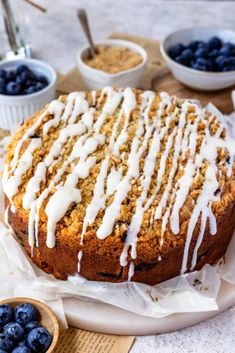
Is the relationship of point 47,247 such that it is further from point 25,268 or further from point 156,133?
point 156,133

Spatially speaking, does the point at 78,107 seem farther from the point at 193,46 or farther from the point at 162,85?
the point at 193,46

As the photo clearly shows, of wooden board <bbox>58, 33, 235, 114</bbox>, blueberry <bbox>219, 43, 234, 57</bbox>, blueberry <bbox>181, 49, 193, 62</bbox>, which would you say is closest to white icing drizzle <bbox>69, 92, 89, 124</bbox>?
wooden board <bbox>58, 33, 235, 114</bbox>

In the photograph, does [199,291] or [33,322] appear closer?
[33,322]

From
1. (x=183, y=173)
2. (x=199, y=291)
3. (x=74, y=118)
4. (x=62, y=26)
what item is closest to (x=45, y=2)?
(x=62, y=26)

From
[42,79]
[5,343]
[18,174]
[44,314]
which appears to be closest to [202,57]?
[42,79]

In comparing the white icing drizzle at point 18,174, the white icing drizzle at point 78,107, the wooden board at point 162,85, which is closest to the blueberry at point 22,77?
the wooden board at point 162,85

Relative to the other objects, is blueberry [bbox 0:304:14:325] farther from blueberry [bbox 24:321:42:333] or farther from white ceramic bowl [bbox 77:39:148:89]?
white ceramic bowl [bbox 77:39:148:89]
